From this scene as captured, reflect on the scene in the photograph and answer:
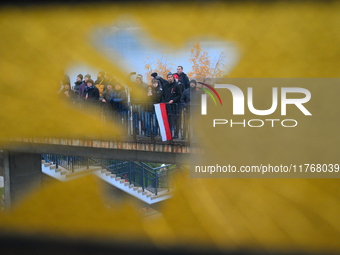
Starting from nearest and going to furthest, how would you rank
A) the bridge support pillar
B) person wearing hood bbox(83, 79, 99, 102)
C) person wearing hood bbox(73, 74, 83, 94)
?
1. person wearing hood bbox(83, 79, 99, 102)
2. person wearing hood bbox(73, 74, 83, 94)
3. the bridge support pillar

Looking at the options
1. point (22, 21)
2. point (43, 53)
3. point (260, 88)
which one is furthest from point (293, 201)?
point (22, 21)

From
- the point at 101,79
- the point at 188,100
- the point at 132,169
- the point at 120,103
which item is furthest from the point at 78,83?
the point at 132,169

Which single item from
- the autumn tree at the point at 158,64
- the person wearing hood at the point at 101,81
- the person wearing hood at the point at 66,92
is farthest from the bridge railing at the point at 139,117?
the autumn tree at the point at 158,64

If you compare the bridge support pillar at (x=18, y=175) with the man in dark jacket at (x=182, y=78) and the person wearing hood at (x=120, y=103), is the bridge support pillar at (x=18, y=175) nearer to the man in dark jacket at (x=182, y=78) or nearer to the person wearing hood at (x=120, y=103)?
the person wearing hood at (x=120, y=103)

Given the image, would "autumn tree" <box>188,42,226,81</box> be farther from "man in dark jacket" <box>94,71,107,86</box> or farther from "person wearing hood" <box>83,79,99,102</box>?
"person wearing hood" <box>83,79,99,102</box>

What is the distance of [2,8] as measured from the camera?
7.37m

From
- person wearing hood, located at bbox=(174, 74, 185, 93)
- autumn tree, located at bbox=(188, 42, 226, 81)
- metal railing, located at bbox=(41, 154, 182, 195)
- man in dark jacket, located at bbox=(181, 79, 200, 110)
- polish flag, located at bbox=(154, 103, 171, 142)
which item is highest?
autumn tree, located at bbox=(188, 42, 226, 81)

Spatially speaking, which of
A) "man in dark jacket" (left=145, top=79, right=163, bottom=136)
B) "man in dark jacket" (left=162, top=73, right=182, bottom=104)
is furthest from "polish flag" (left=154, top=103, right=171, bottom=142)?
"man in dark jacket" (left=162, top=73, right=182, bottom=104)

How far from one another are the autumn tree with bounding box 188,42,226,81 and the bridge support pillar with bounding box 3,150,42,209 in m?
4.30

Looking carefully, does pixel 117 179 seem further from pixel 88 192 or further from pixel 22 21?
pixel 22 21

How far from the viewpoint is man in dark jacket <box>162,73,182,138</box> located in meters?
6.01

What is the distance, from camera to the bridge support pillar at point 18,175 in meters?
7.88

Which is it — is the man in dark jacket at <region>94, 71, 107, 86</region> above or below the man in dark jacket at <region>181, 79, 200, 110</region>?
above

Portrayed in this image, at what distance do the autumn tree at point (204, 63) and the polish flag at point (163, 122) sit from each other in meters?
0.83
